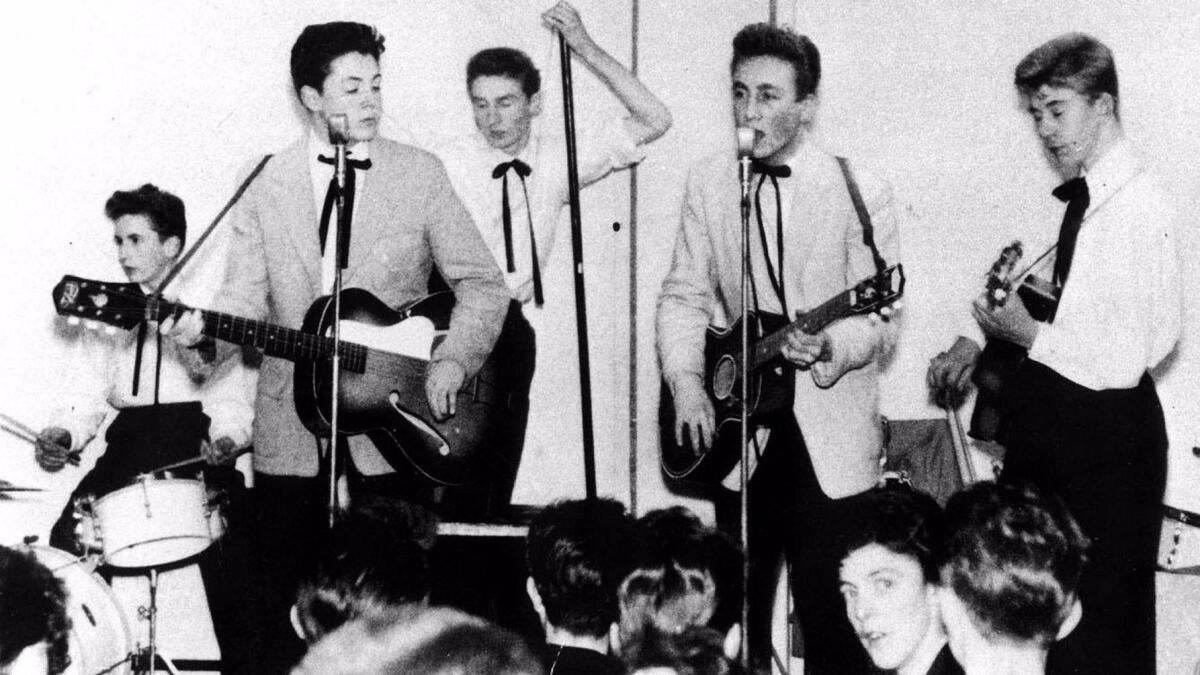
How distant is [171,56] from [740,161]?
1.74 meters

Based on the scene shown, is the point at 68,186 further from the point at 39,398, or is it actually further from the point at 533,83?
the point at 533,83

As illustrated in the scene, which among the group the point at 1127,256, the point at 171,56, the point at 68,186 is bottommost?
the point at 1127,256

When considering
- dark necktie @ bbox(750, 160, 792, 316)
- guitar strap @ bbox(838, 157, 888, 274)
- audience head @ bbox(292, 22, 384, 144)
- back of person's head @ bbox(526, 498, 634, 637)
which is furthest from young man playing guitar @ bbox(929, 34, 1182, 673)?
audience head @ bbox(292, 22, 384, 144)

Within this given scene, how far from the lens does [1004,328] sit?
3.51 metres

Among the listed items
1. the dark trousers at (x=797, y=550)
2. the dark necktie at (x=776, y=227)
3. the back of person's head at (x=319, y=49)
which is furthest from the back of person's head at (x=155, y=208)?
the dark trousers at (x=797, y=550)

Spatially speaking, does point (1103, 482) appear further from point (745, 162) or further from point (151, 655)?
point (151, 655)

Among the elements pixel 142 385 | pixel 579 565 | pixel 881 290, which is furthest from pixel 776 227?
pixel 142 385

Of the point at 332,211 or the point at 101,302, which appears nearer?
the point at 101,302

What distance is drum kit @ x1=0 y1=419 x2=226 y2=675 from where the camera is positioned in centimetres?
320

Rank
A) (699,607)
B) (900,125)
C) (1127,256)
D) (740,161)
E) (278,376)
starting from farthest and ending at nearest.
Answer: (900,125) → (278,376) → (1127,256) → (740,161) → (699,607)

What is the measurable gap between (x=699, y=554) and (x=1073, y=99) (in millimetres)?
1799

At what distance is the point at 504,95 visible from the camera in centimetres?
428

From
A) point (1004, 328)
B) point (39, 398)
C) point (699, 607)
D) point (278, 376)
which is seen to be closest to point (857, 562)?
point (699, 607)

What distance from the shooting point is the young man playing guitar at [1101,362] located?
10.4ft
